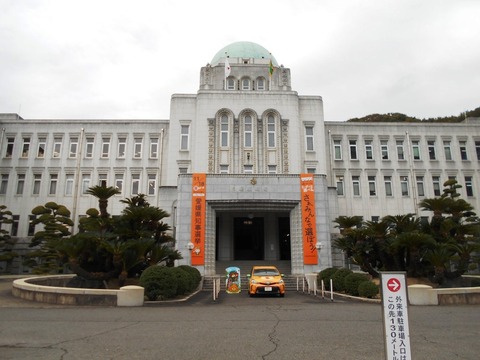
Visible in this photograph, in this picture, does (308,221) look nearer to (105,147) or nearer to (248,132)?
(248,132)

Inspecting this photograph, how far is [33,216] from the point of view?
111ft

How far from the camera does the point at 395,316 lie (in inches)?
165

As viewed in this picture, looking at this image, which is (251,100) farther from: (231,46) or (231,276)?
(231,276)

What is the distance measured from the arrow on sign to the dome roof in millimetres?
39685

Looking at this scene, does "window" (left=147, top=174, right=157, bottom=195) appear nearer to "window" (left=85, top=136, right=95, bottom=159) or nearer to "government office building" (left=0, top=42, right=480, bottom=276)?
"government office building" (left=0, top=42, right=480, bottom=276)

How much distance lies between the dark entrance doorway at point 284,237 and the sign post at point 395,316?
26.9 m

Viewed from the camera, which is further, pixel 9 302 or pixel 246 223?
pixel 246 223

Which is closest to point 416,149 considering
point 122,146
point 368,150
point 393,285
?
point 368,150

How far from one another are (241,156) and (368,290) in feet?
60.7

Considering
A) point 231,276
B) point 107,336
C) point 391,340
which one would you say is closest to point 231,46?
point 231,276

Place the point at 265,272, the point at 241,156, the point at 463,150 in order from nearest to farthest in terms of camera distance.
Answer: the point at 265,272 < the point at 241,156 < the point at 463,150

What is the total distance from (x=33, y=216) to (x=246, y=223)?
19.6 metres

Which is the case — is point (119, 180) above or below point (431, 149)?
below

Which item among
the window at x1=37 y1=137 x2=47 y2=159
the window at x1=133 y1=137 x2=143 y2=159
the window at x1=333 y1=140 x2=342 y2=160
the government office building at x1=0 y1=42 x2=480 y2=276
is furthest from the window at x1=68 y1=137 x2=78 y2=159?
the window at x1=333 y1=140 x2=342 y2=160
